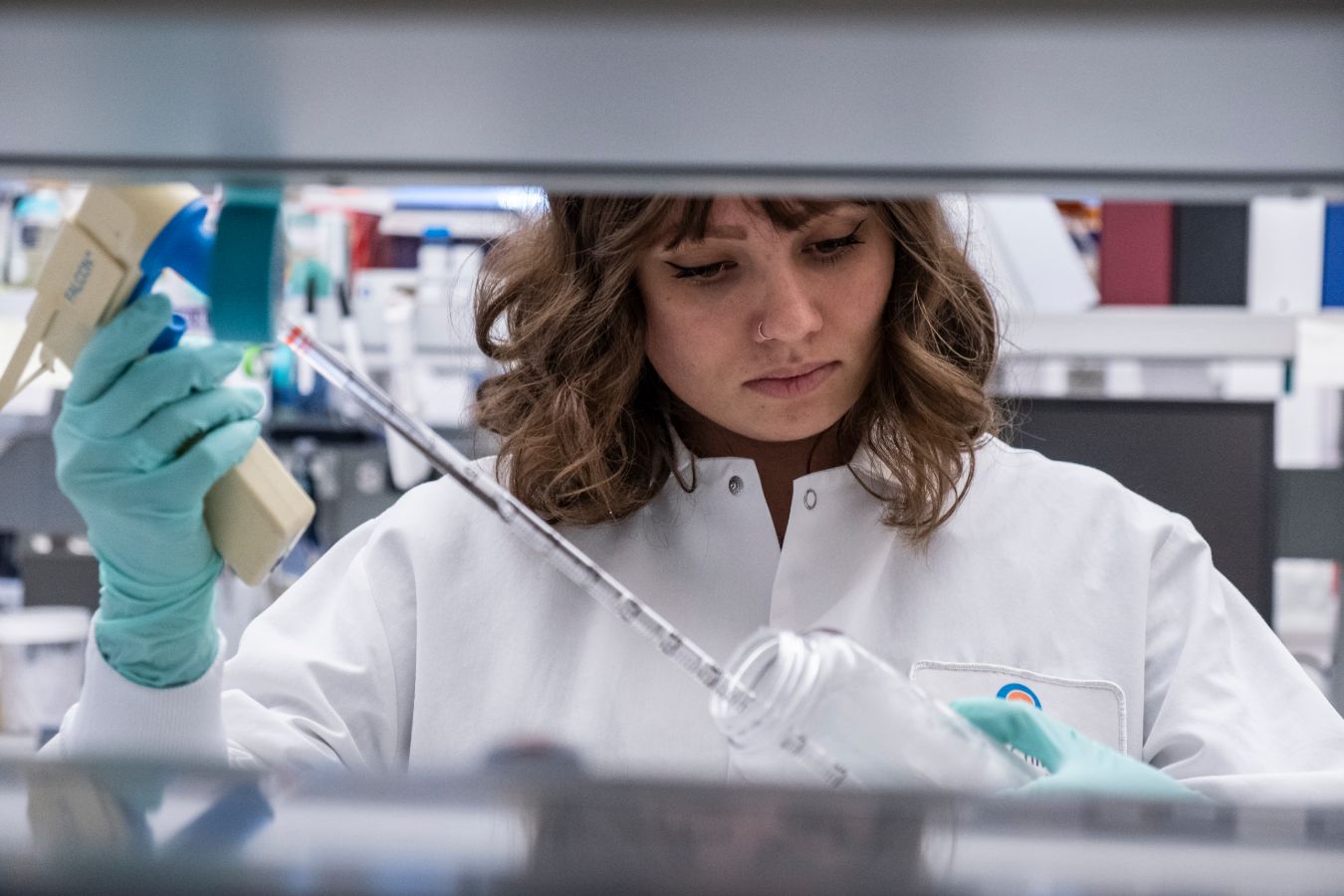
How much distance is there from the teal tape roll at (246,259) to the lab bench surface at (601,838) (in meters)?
0.23

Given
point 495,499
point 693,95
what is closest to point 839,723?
point 495,499

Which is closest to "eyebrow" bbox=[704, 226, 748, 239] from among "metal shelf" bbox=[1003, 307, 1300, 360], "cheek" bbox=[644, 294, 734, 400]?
"cheek" bbox=[644, 294, 734, 400]

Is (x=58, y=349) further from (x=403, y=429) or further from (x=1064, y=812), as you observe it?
(x=1064, y=812)

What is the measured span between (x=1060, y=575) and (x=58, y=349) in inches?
39.6

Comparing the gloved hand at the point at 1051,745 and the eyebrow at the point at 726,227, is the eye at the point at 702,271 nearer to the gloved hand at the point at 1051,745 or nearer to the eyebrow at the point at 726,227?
the eyebrow at the point at 726,227

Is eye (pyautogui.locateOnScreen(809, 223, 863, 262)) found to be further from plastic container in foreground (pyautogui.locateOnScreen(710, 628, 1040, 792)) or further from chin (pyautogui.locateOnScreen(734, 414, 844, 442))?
plastic container in foreground (pyautogui.locateOnScreen(710, 628, 1040, 792))

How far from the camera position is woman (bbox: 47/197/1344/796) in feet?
4.04

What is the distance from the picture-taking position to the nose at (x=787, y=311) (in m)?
1.18

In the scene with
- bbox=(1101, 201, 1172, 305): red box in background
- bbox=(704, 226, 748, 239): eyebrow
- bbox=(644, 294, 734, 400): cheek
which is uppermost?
bbox=(1101, 201, 1172, 305): red box in background

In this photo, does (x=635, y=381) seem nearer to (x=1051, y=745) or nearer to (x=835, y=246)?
(x=835, y=246)

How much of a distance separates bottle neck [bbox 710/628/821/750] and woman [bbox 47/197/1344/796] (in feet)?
1.36

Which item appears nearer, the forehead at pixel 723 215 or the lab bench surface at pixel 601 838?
the lab bench surface at pixel 601 838

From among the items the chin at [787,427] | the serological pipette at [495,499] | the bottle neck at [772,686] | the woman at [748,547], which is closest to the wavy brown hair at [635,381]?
the woman at [748,547]

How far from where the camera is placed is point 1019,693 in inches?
A: 50.0
